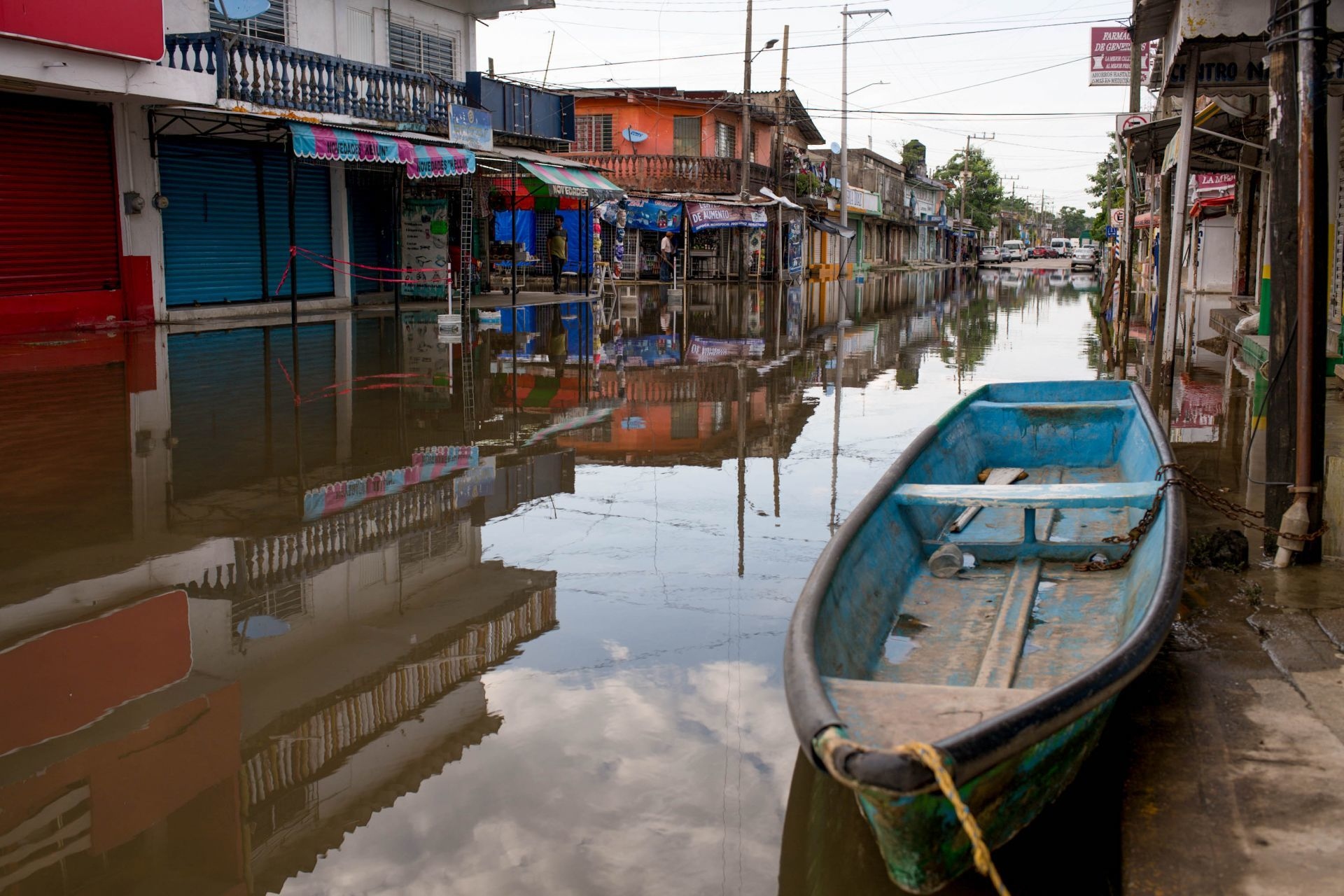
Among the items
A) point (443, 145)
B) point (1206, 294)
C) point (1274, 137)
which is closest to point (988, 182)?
point (1206, 294)

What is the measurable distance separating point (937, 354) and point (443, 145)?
9.08 m

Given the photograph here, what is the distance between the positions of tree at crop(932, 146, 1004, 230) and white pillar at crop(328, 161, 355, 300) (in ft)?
265

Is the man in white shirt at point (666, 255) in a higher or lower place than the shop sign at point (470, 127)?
lower

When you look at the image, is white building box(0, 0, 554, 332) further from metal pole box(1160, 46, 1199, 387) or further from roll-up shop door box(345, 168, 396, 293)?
metal pole box(1160, 46, 1199, 387)

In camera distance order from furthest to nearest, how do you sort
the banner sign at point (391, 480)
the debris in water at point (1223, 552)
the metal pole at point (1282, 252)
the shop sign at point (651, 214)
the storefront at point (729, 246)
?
the storefront at point (729, 246) < the shop sign at point (651, 214) < the banner sign at point (391, 480) < the debris in water at point (1223, 552) < the metal pole at point (1282, 252)

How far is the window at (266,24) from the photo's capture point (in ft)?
61.3

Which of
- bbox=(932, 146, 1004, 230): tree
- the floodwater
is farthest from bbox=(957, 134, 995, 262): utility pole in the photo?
the floodwater

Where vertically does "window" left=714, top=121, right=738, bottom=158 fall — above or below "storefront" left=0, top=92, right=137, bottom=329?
above

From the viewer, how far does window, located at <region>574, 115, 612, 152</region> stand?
123ft

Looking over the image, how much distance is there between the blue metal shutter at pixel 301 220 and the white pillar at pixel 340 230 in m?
0.08

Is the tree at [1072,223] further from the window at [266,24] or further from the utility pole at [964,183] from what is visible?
the window at [266,24]

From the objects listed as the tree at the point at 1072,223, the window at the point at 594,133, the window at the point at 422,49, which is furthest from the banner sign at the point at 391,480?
the tree at the point at 1072,223

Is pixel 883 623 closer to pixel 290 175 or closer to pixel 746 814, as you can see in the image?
pixel 746 814

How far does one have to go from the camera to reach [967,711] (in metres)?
3.01
